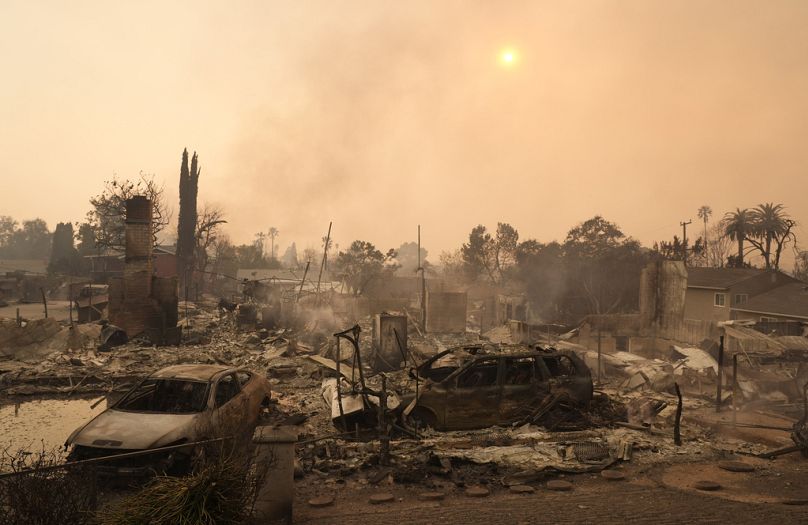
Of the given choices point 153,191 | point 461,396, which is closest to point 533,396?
point 461,396

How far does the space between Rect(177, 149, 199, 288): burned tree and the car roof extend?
3566cm

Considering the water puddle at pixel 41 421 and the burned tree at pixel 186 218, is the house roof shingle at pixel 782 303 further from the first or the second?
the burned tree at pixel 186 218

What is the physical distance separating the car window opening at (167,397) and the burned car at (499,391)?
305 centimetres

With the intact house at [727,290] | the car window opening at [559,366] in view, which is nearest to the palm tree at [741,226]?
the intact house at [727,290]

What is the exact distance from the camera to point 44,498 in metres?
3.67

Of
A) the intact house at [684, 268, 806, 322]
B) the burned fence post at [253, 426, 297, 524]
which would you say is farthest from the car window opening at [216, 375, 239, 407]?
the intact house at [684, 268, 806, 322]

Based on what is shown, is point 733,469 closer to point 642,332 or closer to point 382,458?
point 382,458

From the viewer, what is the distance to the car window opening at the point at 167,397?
6676 millimetres

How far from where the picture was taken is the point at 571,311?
3606 cm

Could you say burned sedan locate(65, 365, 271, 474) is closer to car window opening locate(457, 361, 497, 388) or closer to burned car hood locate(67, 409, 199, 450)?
burned car hood locate(67, 409, 199, 450)

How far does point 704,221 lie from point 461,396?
83.0 meters

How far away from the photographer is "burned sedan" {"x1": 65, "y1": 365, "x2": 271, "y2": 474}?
564cm

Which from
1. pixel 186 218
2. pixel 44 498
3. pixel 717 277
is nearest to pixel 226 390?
pixel 44 498

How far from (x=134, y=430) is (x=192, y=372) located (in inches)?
57.0
